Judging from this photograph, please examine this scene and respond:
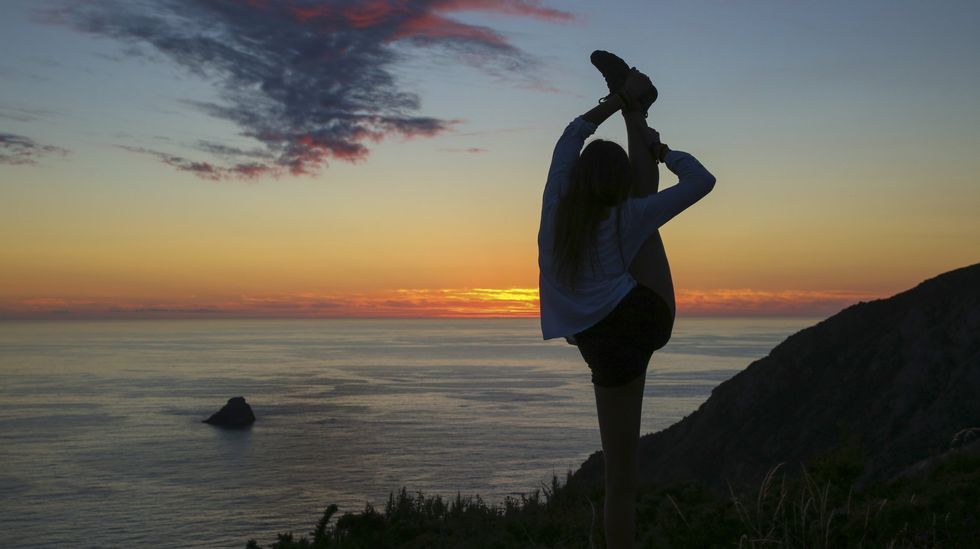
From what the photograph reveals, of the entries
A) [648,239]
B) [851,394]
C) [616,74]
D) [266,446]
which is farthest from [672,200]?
[266,446]

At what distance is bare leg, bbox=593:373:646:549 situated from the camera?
326 cm

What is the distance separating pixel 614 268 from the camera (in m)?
3.18

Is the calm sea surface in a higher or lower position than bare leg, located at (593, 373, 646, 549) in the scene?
lower

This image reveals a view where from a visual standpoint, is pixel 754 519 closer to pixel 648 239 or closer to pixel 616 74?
pixel 648 239

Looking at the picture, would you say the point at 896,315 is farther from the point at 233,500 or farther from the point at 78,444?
the point at 78,444

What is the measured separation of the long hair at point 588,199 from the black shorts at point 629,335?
24cm

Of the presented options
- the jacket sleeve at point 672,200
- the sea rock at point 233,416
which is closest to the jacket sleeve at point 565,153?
the jacket sleeve at point 672,200

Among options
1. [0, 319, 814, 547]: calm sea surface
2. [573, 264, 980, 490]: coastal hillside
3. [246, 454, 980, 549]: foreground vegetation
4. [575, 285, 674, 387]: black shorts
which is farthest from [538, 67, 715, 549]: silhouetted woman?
[573, 264, 980, 490]: coastal hillside

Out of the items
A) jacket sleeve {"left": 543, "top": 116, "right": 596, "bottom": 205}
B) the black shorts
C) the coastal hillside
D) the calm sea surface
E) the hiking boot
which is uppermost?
the hiking boot

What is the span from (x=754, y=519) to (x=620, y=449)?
2760 millimetres

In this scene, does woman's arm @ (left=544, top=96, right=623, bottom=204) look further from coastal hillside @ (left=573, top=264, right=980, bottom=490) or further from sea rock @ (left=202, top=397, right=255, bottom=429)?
sea rock @ (left=202, top=397, right=255, bottom=429)

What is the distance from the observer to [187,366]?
167 m

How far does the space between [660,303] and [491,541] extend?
4238 mm

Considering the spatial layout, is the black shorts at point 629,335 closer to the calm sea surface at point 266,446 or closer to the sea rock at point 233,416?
the calm sea surface at point 266,446
